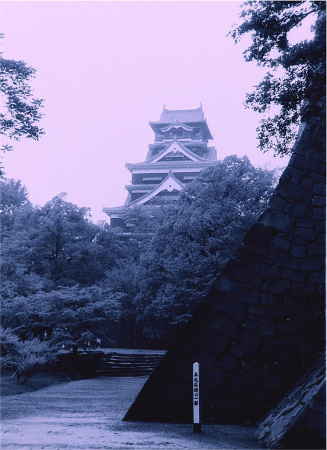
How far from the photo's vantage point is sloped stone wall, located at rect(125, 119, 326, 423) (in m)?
6.37

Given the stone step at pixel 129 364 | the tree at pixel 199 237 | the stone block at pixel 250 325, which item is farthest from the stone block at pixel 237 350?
the stone step at pixel 129 364

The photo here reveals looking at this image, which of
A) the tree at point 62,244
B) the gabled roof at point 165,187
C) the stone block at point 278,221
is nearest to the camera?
the stone block at point 278,221

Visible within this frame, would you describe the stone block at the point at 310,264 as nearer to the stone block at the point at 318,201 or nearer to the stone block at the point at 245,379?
the stone block at the point at 318,201

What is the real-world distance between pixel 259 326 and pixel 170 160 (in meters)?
36.0

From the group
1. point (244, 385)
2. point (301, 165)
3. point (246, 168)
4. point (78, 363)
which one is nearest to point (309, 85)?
point (301, 165)

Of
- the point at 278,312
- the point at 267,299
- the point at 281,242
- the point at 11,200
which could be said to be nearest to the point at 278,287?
the point at 267,299

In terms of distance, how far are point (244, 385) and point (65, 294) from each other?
1225 centimetres

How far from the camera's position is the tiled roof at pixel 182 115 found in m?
47.3

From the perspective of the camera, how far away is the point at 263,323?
6.47 metres

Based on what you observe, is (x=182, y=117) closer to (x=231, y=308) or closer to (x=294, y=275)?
(x=294, y=275)

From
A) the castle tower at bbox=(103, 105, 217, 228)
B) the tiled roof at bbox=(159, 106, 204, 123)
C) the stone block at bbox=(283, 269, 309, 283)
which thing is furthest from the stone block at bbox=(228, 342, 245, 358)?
the tiled roof at bbox=(159, 106, 204, 123)

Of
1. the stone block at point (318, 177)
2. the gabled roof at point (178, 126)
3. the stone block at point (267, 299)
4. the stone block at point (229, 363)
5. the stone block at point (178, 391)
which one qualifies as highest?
the gabled roof at point (178, 126)

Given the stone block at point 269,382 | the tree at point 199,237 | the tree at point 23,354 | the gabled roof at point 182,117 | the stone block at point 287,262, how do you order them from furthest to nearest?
the gabled roof at point 182,117 < the tree at point 199,237 < the tree at point 23,354 < the stone block at point 287,262 < the stone block at point 269,382

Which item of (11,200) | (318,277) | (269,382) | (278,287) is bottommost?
(269,382)
